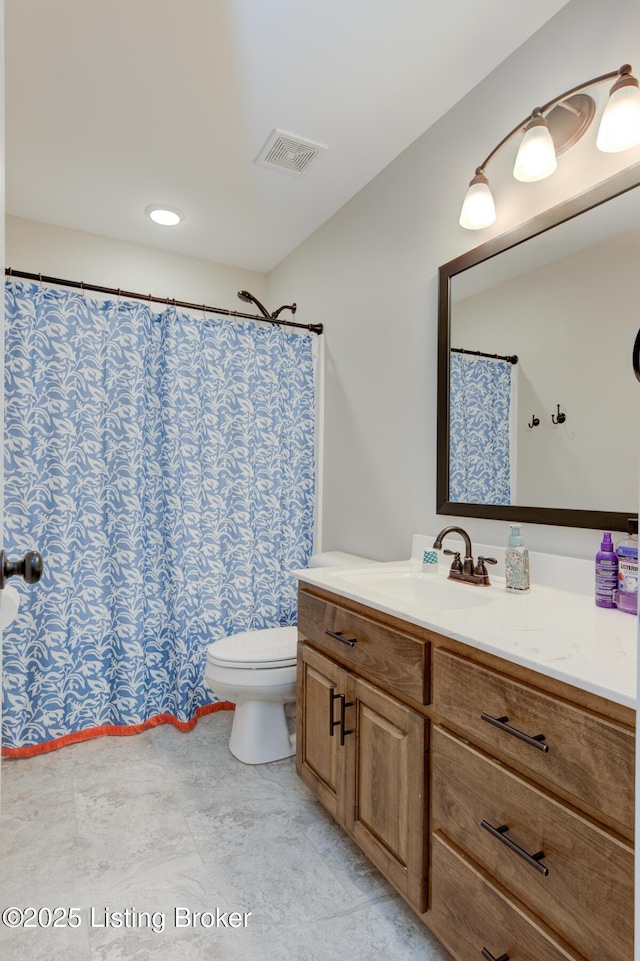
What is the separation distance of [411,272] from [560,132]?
69 cm

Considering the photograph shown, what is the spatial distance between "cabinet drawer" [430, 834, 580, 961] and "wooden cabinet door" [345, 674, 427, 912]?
0.06 metres

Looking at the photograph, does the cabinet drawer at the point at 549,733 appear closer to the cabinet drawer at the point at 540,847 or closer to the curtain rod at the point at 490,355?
the cabinet drawer at the point at 540,847

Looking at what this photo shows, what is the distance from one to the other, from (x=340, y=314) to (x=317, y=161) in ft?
2.10

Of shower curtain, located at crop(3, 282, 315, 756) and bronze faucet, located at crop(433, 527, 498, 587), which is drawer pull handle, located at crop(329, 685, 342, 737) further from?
shower curtain, located at crop(3, 282, 315, 756)

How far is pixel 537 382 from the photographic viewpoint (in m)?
1.50

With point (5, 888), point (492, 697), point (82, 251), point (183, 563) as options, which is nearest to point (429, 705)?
point (492, 697)

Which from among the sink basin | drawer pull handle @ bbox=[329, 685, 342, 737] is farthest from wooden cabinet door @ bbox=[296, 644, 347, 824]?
the sink basin

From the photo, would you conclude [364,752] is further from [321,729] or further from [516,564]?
[516,564]

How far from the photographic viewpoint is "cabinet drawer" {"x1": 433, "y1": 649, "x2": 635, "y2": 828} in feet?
2.50

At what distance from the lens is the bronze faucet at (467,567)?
61.0 inches

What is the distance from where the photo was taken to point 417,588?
1664mm

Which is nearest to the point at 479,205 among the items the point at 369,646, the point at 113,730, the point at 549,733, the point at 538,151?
the point at 538,151

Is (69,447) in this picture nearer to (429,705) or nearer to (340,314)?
(340,314)

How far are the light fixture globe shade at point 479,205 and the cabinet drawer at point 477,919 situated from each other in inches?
65.5
